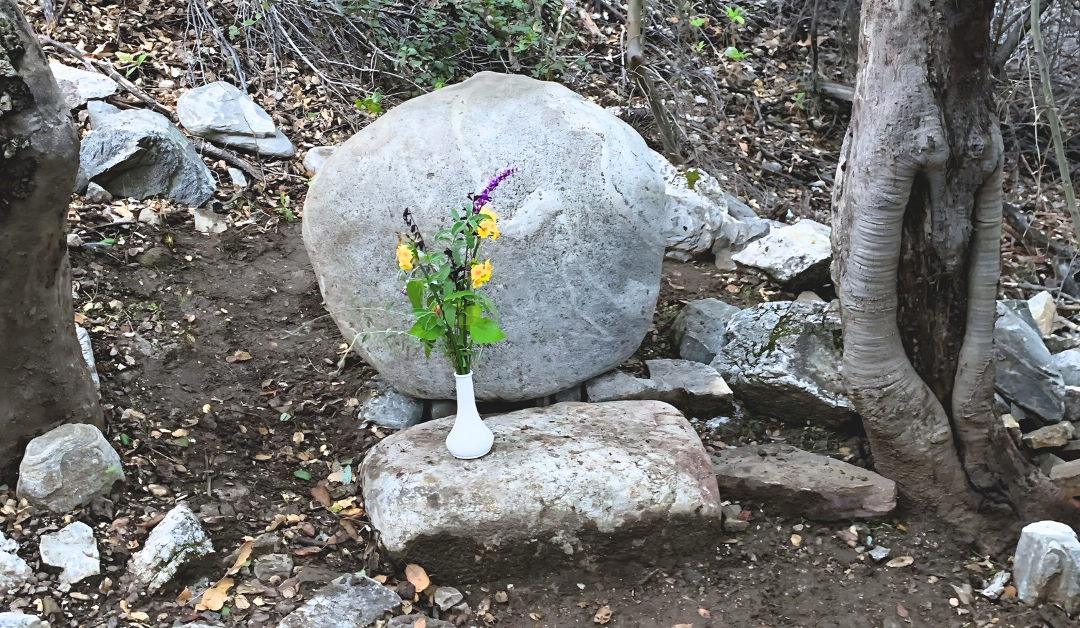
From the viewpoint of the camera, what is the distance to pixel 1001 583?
10.2 feet

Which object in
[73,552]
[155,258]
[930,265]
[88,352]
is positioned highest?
[930,265]

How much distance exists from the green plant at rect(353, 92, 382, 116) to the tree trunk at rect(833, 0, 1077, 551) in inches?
137

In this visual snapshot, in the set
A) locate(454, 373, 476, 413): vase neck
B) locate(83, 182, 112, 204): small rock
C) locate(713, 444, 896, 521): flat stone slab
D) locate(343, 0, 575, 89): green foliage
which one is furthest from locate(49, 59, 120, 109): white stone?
locate(713, 444, 896, 521): flat stone slab

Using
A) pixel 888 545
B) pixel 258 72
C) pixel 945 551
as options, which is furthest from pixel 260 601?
pixel 258 72

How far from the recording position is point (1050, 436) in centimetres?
375

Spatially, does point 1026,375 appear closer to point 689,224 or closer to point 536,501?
point 689,224

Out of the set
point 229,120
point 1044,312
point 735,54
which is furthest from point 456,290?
point 735,54

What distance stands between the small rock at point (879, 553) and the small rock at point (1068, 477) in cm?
79

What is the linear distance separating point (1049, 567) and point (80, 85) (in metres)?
5.38

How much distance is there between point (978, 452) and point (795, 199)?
310 cm

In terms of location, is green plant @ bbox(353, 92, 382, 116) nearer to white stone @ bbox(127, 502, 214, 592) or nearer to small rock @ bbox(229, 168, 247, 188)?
small rock @ bbox(229, 168, 247, 188)

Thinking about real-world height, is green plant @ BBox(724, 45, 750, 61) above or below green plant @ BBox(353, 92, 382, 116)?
above

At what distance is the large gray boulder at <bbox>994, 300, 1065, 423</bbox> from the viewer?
3926mm

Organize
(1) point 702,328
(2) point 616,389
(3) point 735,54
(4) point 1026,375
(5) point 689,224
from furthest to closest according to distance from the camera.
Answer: (3) point 735,54, (5) point 689,224, (1) point 702,328, (4) point 1026,375, (2) point 616,389
